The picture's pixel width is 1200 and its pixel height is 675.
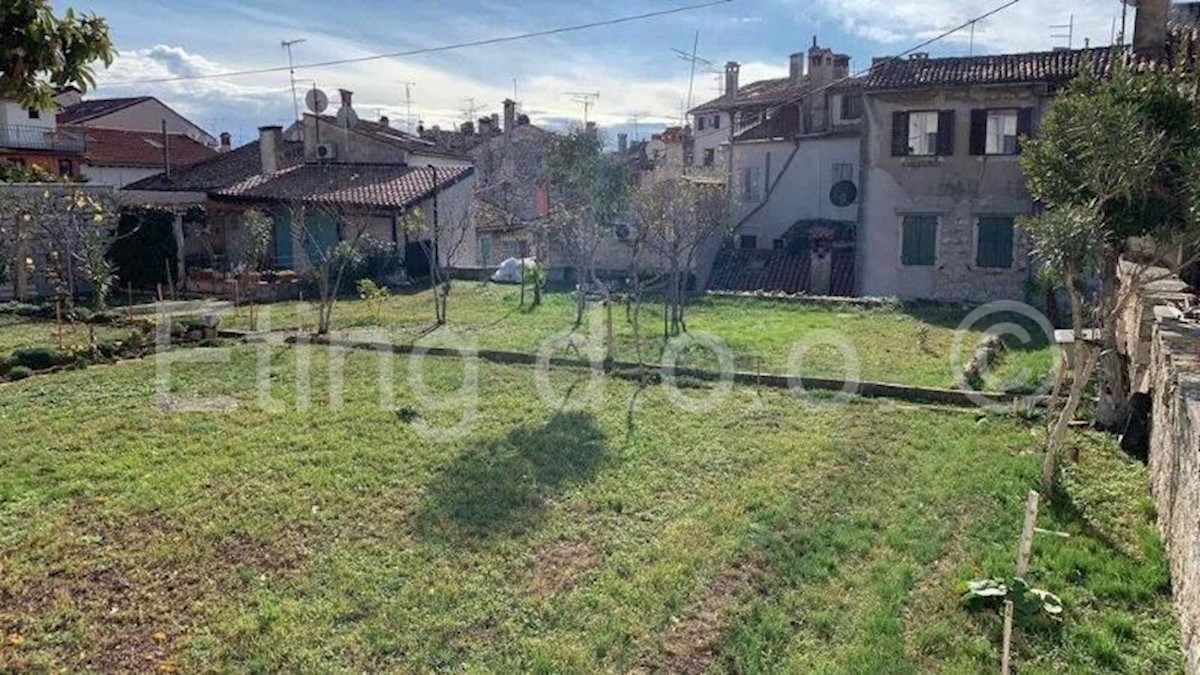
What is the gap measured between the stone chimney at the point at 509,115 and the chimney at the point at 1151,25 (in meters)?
30.0

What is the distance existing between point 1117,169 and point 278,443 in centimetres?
845

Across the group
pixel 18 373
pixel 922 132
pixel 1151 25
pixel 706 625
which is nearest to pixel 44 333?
pixel 18 373

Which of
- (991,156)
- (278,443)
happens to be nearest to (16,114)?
(278,443)

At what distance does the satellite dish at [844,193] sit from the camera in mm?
27547

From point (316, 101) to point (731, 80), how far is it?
20.8 meters

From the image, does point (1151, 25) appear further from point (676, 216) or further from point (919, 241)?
point (676, 216)

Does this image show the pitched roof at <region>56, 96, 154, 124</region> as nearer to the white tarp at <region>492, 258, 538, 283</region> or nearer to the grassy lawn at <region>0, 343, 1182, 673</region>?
the white tarp at <region>492, 258, 538, 283</region>

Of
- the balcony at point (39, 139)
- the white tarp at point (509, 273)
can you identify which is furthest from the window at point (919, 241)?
the balcony at point (39, 139)

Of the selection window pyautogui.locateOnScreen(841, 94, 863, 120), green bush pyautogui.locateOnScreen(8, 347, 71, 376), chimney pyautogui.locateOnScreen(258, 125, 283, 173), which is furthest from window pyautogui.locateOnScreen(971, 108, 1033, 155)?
chimney pyautogui.locateOnScreen(258, 125, 283, 173)

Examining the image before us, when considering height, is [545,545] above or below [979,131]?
below

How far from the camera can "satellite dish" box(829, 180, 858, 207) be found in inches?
1085

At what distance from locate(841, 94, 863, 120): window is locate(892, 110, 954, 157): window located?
728 centimetres

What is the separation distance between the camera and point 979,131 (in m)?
20.2

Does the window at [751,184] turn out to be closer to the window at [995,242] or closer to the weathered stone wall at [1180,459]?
the window at [995,242]
